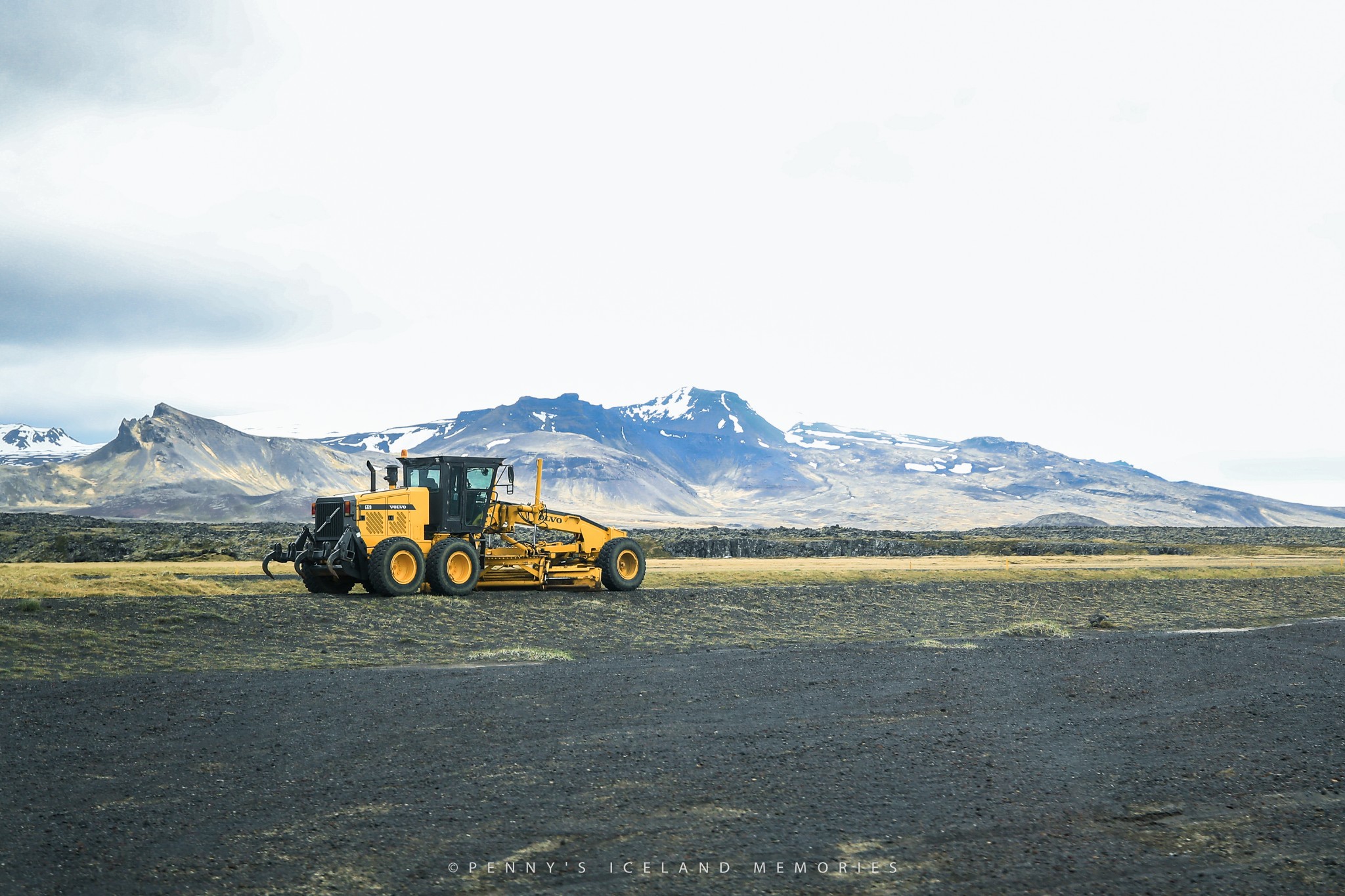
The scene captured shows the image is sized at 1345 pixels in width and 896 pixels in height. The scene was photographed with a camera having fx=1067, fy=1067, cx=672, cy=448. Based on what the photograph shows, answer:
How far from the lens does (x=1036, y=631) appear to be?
22.9 meters

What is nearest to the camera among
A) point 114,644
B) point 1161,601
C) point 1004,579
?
point 114,644

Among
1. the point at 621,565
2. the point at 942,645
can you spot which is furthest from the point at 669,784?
the point at 621,565

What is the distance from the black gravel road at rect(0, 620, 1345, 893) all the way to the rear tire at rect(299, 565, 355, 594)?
11.7 metres

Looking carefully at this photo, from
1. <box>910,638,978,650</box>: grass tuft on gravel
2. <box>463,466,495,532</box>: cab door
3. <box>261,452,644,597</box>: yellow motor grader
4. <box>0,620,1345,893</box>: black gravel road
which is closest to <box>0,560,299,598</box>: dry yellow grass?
<box>261,452,644,597</box>: yellow motor grader

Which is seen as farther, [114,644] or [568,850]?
[114,644]

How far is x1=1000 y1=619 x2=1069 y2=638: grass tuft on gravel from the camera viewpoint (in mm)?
22422

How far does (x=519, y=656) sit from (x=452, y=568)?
9.46 metres

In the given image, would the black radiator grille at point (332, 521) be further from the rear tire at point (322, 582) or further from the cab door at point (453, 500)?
the cab door at point (453, 500)

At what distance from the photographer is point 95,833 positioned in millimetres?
7461

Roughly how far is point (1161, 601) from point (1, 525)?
305 feet

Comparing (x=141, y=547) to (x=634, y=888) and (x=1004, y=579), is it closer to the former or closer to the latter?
(x=1004, y=579)

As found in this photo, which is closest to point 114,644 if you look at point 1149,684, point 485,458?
point 485,458

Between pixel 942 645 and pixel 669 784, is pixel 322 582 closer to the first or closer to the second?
pixel 942 645

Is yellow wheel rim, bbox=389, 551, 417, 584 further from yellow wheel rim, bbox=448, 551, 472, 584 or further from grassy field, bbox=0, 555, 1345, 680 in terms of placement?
yellow wheel rim, bbox=448, 551, 472, 584
